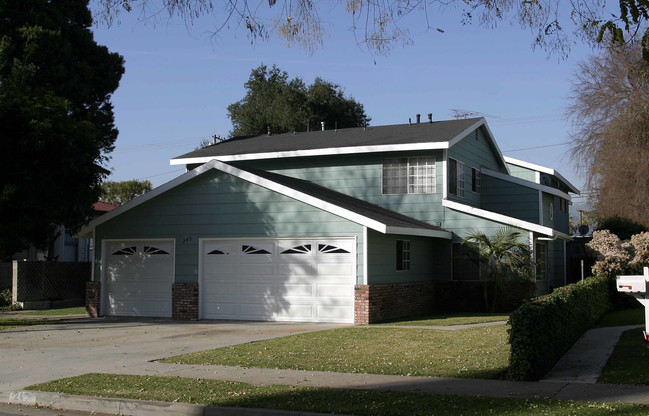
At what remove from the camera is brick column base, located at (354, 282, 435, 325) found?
18234mm

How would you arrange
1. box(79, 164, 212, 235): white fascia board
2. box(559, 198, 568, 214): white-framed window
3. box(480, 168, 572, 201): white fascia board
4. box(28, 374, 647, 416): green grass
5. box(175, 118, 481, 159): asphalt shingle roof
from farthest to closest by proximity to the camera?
box(559, 198, 568, 214): white-framed window
box(480, 168, 572, 201): white fascia board
box(175, 118, 481, 159): asphalt shingle roof
box(79, 164, 212, 235): white fascia board
box(28, 374, 647, 416): green grass

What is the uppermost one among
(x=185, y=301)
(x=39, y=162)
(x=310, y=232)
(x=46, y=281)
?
(x=39, y=162)

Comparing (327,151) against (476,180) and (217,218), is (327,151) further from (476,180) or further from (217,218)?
(476,180)

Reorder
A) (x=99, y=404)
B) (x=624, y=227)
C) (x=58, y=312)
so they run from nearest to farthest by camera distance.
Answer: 1. (x=99, y=404)
2. (x=58, y=312)
3. (x=624, y=227)

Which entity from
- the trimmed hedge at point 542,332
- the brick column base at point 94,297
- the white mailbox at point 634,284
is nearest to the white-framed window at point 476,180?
the trimmed hedge at point 542,332

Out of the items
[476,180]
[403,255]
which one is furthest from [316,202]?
[476,180]

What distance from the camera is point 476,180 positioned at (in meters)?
26.6

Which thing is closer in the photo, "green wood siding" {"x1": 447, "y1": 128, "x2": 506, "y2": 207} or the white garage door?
the white garage door

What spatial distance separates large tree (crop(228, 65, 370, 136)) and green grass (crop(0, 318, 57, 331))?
2904 cm

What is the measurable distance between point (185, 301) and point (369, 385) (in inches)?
444

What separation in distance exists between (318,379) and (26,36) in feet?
60.4

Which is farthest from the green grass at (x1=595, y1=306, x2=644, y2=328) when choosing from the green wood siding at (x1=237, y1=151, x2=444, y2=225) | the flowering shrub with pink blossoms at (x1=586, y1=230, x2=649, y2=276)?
the green wood siding at (x1=237, y1=151, x2=444, y2=225)

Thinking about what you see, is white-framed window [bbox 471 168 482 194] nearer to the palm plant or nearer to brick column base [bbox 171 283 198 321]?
the palm plant

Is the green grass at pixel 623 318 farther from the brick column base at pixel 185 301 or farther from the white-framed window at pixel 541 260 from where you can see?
the brick column base at pixel 185 301
